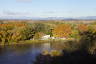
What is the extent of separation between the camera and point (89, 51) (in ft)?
32.0

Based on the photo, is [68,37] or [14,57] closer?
[14,57]

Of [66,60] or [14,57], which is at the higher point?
[66,60]

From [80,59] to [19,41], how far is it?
574 inches

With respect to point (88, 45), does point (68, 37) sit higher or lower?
lower

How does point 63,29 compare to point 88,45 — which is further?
point 63,29

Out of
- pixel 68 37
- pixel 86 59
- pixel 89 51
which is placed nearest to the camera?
pixel 86 59

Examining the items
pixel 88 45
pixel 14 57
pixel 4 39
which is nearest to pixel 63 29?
pixel 4 39

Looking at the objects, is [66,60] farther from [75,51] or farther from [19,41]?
[19,41]

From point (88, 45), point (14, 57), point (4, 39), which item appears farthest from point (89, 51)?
point (4, 39)

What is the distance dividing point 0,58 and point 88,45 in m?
6.78

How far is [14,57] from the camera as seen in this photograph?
1438cm

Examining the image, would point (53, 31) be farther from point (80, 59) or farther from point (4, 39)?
point (80, 59)

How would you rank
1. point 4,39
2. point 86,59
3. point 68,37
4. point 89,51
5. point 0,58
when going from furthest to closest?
point 68,37 < point 4,39 < point 0,58 < point 89,51 < point 86,59

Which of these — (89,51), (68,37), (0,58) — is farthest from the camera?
(68,37)
